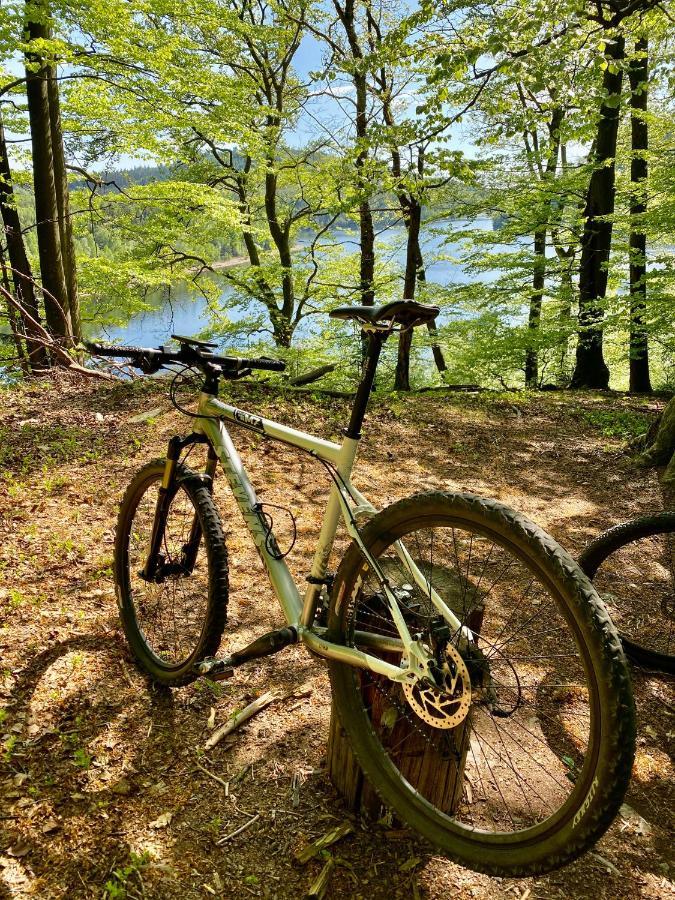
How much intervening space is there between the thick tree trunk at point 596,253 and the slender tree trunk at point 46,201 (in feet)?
29.4

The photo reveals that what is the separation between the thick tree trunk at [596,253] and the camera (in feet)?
31.4

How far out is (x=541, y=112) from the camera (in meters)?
6.31

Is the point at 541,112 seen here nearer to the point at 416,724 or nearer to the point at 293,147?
the point at 416,724

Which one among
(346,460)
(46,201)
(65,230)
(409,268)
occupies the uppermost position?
(46,201)

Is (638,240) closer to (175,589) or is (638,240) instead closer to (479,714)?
(479,714)

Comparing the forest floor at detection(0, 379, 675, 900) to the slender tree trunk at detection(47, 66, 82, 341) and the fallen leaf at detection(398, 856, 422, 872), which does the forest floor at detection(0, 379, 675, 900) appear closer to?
the fallen leaf at detection(398, 856, 422, 872)

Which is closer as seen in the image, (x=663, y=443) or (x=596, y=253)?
(x=663, y=443)

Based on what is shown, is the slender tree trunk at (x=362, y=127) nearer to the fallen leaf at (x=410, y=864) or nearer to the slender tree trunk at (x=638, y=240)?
the slender tree trunk at (x=638, y=240)

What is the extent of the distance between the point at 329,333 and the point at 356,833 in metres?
14.8

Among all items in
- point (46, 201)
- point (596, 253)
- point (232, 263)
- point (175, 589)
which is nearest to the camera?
point (175, 589)

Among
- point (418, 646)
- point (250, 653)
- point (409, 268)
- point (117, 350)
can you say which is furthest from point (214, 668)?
point (409, 268)

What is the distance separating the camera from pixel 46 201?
795 cm

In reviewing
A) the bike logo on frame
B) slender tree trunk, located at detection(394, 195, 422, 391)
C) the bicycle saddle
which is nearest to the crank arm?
the bike logo on frame

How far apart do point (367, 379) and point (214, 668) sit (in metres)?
1.33
